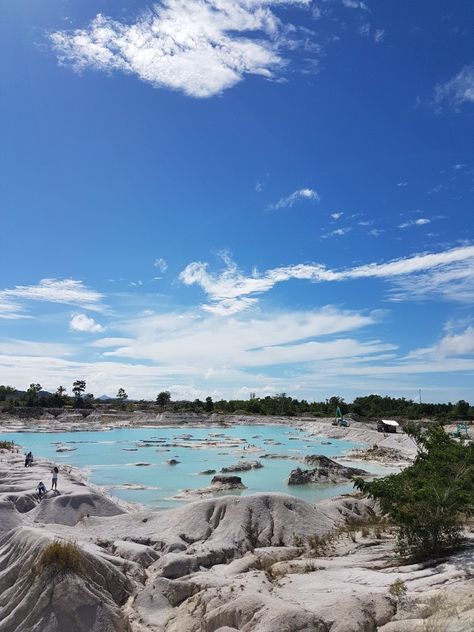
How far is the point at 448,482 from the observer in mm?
16406

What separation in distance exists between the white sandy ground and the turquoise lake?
36.6 feet

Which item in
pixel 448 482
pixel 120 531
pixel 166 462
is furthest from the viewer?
pixel 166 462

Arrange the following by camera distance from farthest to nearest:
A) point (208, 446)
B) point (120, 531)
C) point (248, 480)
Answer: point (208, 446), point (248, 480), point (120, 531)

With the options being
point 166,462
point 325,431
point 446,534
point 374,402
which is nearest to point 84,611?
point 446,534

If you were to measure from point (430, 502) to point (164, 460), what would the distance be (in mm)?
43242

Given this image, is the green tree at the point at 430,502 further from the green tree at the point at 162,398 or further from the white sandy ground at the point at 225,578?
the green tree at the point at 162,398

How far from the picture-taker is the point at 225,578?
15.5 meters

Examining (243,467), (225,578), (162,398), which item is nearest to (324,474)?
(243,467)

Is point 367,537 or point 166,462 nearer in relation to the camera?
point 367,537

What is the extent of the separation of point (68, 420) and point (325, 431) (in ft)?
175

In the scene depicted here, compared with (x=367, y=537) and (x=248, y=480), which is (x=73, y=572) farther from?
(x=248, y=480)

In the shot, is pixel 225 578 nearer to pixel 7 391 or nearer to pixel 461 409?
pixel 461 409

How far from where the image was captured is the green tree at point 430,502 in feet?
51.1

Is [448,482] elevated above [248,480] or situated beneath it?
elevated above
